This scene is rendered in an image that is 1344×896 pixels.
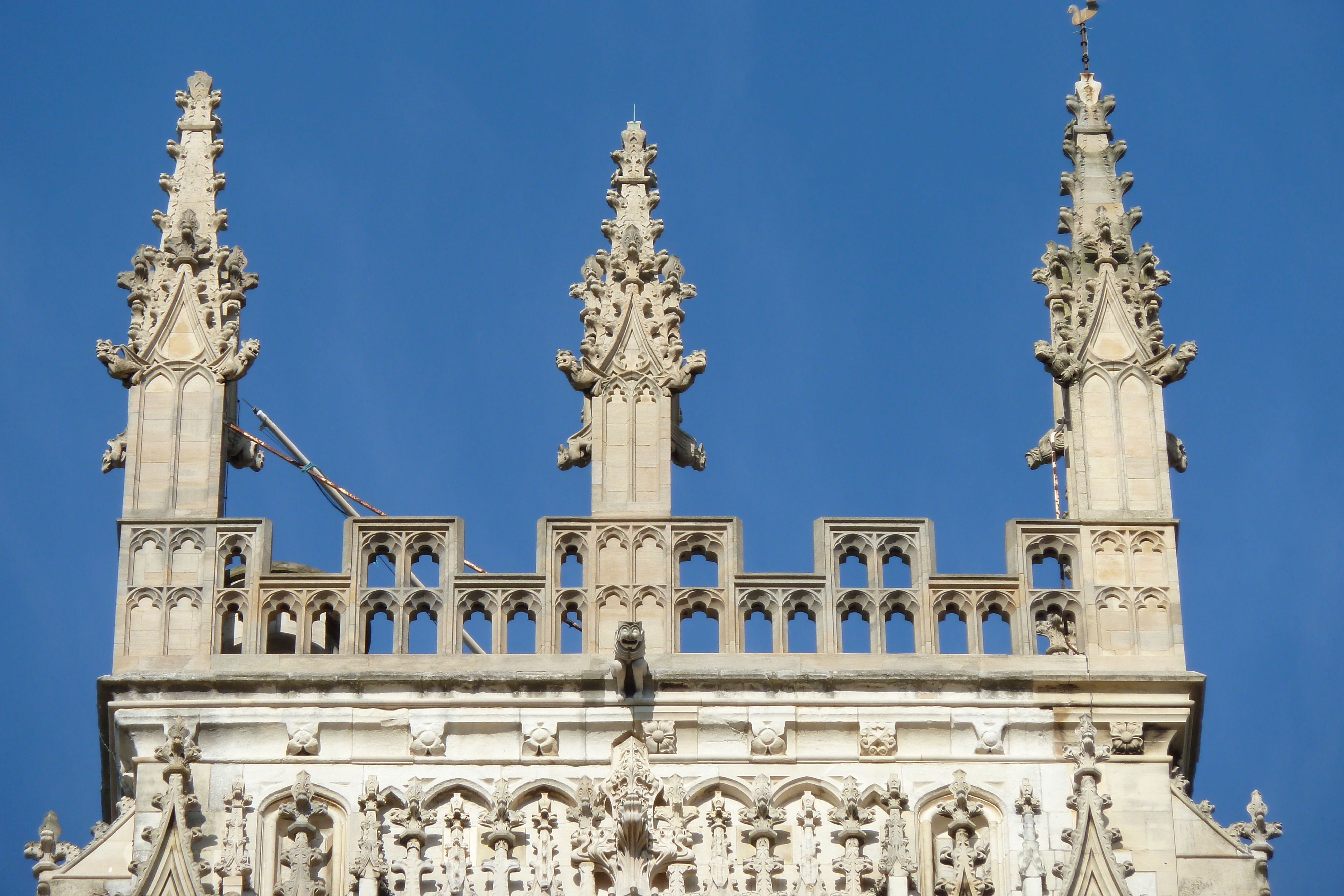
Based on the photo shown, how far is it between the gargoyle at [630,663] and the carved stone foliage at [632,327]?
6.25ft

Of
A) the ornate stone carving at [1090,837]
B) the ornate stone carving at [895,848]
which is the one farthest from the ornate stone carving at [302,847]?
the ornate stone carving at [1090,837]

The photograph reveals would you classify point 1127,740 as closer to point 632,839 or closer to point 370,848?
point 632,839

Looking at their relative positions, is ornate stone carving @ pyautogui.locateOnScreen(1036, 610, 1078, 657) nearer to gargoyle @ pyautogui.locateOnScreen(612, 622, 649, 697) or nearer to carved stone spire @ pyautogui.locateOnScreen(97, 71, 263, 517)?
gargoyle @ pyautogui.locateOnScreen(612, 622, 649, 697)

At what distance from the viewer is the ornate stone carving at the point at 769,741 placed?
2633 centimetres

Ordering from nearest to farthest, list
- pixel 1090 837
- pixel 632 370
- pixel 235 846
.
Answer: pixel 1090 837
pixel 235 846
pixel 632 370

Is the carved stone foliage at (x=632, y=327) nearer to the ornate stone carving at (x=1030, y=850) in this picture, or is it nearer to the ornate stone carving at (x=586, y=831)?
the ornate stone carving at (x=586, y=831)

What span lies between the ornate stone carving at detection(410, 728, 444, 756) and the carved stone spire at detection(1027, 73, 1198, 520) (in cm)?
460

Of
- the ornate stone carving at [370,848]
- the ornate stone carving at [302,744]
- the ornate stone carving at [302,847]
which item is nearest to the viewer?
the ornate stone carving at [370,848]

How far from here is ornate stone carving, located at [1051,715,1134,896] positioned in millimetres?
25391

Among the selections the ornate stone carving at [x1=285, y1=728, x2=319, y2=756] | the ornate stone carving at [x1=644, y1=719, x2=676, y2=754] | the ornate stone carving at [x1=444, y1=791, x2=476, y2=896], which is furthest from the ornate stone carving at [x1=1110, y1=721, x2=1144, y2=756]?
the ornate stone carving at [x1=285, y1=728, x2=319, y2=756]

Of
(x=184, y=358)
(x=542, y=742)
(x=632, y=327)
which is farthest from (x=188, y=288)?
(x=542, y=742)

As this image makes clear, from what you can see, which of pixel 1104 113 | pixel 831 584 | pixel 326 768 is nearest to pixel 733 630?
pixel 831 584

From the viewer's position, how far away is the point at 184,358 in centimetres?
2802

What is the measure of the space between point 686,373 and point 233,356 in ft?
10.3
